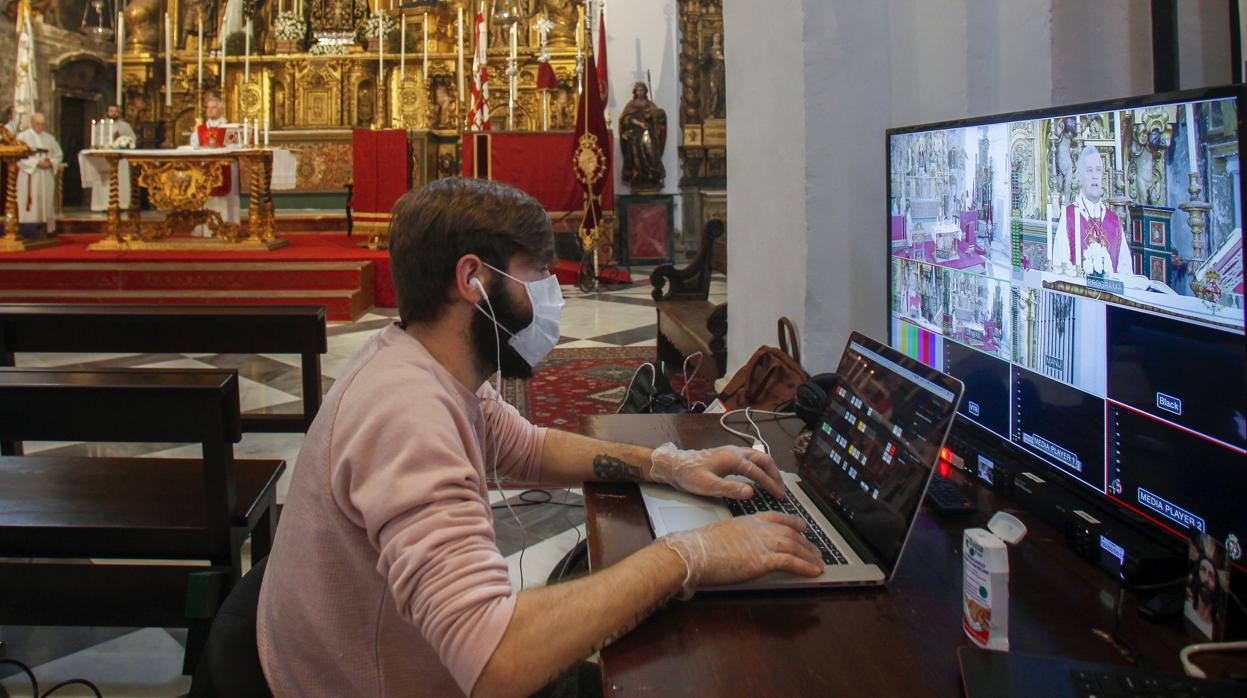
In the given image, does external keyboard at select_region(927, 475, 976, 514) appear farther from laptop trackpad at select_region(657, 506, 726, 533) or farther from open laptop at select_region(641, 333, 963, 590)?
laptop trackpad at select_region(657, 506, 726, 533)

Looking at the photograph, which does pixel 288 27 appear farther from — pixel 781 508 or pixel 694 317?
pixel 781 508

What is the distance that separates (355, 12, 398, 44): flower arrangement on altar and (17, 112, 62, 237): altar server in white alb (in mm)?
3787

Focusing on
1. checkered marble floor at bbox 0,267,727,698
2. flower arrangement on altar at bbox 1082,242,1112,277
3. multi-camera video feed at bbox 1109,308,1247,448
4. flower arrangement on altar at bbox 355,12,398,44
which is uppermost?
flower arrangement on altar at bbox 355,12,398,44

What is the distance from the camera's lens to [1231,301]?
99 centimetres

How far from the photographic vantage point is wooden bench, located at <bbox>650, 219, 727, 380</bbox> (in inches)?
162

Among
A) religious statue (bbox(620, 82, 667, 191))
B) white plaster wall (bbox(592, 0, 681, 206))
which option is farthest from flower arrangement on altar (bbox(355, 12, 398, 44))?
religious statue (bbox(620, 82, 667, 191))

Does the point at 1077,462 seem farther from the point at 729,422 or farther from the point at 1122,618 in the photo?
the point at 729,422

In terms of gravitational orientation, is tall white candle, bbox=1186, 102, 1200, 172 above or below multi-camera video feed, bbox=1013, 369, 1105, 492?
above

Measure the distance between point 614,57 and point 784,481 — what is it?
1081cm

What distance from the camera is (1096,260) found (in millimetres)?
1228

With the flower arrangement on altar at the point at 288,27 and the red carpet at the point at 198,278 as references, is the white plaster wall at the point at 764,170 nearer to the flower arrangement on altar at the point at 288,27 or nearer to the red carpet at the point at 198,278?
the red carpet at the point at 198,278

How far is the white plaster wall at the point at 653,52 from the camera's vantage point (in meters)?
11.7

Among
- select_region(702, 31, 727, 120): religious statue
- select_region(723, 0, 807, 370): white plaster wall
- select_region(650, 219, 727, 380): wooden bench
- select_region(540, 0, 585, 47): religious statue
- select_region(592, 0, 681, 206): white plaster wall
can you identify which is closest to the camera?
select_region(723, 0, 807, 370): white plaster wall

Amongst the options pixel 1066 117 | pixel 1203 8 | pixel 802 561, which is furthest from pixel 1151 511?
pixel 1203 8
